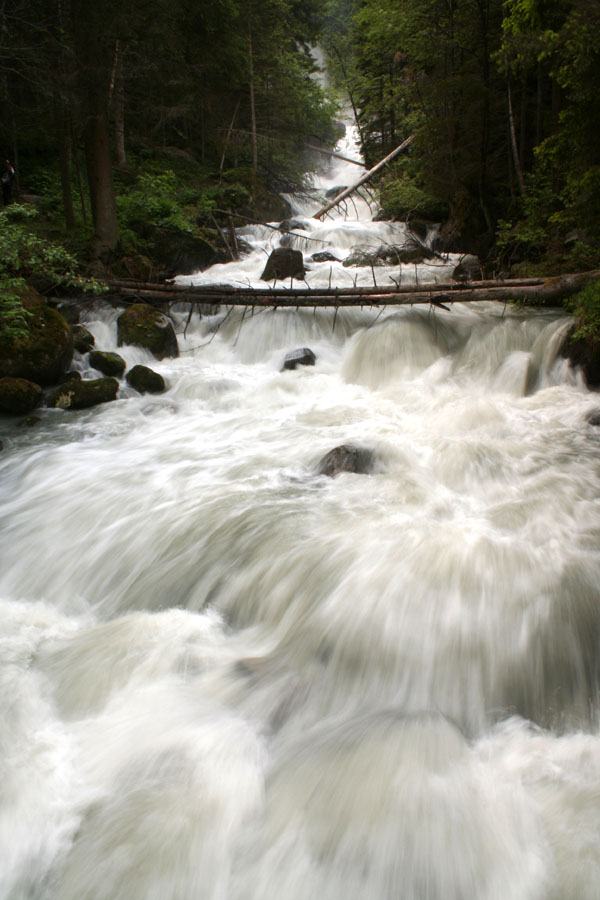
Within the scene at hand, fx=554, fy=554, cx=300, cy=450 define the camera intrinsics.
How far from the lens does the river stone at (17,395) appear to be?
24.7 ft

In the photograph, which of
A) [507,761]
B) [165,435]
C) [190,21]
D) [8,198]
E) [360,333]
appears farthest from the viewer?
[190,21]

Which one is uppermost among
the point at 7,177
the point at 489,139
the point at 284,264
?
the point at 489,139

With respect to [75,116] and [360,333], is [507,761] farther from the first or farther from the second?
[75,116]

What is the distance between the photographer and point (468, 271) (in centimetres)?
1211

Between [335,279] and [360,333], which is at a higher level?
[335,279]

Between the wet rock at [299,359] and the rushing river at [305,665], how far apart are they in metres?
2.86

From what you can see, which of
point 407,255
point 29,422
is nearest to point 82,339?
point 29,422

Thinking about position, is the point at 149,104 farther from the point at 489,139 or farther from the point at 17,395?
the point at 17,395

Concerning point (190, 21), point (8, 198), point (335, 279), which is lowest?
point (335, 279)

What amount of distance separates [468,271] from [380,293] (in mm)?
4221

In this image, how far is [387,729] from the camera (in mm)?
3006

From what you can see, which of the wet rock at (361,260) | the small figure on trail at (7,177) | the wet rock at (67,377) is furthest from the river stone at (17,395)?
the small figure on trail at (7,177)

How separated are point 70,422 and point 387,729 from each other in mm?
6205

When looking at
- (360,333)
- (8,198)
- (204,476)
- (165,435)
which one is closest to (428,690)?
(204,476)
